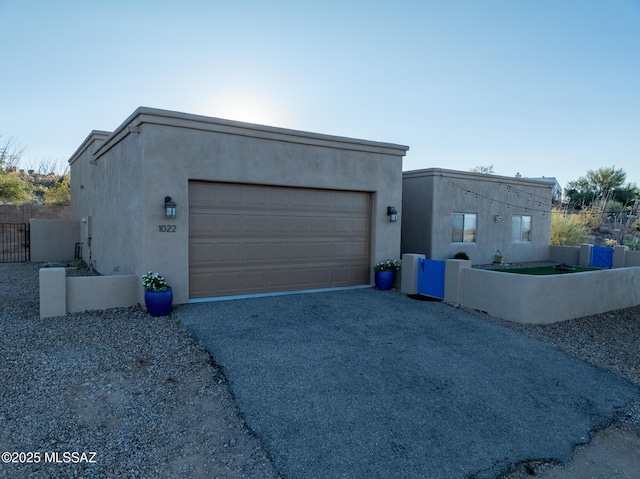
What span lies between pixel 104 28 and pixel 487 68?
10.5 metres

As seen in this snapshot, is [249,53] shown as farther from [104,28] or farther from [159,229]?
[159,229]

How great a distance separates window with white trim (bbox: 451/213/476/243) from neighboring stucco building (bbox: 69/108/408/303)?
494cm

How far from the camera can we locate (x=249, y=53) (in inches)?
396

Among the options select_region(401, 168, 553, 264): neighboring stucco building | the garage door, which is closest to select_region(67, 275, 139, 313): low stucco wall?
the garage door

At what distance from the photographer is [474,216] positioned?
47.3 feet

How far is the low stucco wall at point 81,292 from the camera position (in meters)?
6.49

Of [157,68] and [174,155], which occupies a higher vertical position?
[157,68]

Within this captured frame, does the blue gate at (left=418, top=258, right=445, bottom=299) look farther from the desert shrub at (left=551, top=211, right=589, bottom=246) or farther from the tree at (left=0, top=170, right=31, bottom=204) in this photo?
the tree at (left=0, top=170, right=31, bottom=204)

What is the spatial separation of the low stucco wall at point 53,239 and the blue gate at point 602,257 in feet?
71.5

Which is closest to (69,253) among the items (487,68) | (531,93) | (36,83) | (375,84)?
(36,83)

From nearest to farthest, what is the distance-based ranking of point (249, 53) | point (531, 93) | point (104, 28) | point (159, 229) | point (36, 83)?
point (159, 229)
point (104, 28)
point (249, 53)
point (531, 93)
point (36, 83)

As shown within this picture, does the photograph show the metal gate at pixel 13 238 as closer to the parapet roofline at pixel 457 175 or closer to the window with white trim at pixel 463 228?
the parapet roofline at pixel 457 175

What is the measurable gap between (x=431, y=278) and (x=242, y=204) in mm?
4743

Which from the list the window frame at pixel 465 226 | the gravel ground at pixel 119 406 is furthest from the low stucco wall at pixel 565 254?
the gravel ground at pixel 119 406
